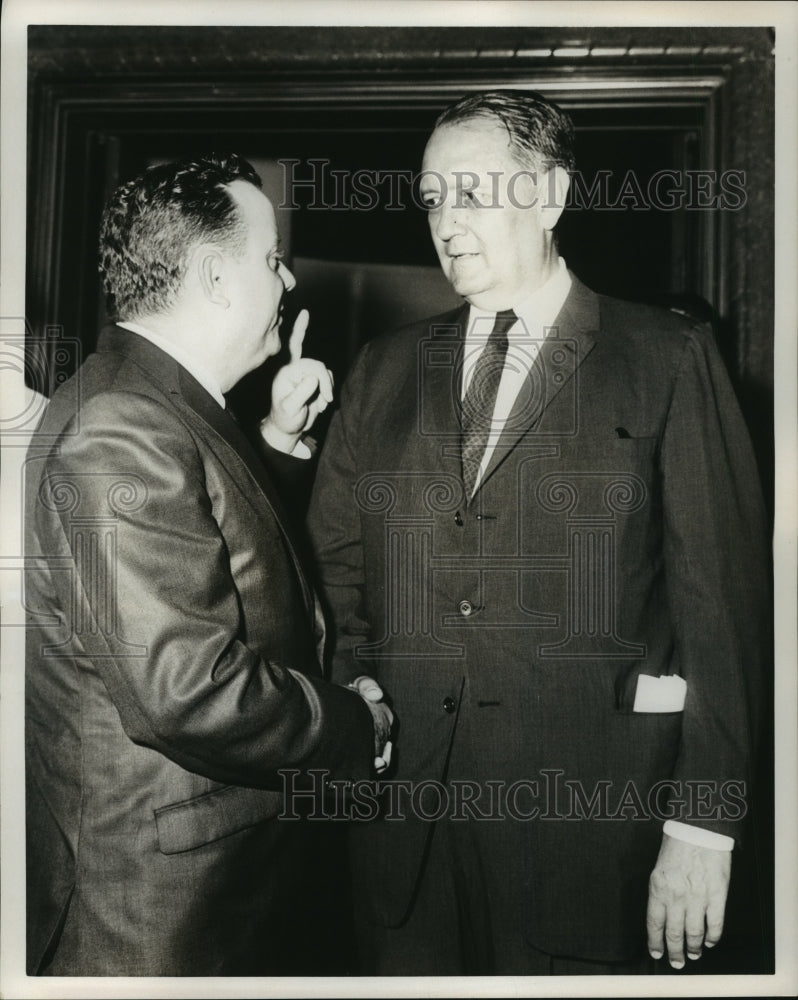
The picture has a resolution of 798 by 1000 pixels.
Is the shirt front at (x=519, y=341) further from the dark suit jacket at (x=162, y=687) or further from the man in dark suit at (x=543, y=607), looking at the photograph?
the dark suit jacket at (x=162, y=687)

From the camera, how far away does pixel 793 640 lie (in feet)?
6.31

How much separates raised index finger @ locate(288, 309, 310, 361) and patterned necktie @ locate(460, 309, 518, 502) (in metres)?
0.34

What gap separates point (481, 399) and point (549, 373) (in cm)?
A: 14

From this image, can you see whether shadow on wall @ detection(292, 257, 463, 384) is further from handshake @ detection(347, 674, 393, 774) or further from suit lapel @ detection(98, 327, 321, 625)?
handshake @ detection(347, 674, 393, 774)

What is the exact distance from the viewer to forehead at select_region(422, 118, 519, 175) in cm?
186

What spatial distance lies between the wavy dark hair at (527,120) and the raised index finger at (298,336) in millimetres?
467

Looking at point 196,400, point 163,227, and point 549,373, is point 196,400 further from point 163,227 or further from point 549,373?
point 549,373

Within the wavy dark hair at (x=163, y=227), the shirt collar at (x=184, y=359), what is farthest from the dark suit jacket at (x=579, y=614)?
the wavy dark hair at (x=163, y=227)

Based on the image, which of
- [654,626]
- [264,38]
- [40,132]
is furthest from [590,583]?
[40,132]

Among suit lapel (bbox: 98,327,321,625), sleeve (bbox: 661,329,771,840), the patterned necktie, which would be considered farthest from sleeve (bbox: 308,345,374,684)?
sleeve (bbox: 661,329,771,840)

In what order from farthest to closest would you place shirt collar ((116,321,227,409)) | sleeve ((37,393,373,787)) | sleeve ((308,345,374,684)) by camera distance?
sleeve ((308,345,374,684)) < shirt collar ((116,321,227,409)) < sleeve ((37,393,373,787))

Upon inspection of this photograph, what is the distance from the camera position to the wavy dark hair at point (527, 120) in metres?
1.87

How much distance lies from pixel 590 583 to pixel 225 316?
0.87 m

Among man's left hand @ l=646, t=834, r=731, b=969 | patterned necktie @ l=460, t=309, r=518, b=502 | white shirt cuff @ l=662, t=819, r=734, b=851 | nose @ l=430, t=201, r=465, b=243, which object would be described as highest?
nose @ l=430, t=201, r=465, b=243
